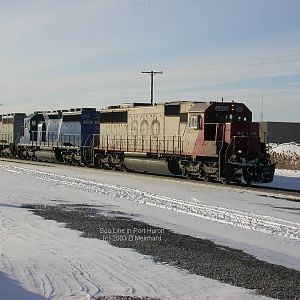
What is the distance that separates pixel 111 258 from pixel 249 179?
1445 cm

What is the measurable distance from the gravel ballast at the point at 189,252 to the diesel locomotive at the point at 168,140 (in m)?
10.3

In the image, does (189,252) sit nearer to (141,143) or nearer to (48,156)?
(141,143)

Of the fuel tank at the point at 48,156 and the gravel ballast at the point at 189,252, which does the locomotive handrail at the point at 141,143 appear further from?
the gravel ballast at the point at 189,252

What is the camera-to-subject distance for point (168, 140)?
2464cm

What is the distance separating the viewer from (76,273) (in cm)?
661

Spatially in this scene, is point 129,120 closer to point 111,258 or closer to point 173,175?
point 173,175

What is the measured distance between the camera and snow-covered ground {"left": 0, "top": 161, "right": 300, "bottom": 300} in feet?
19.6

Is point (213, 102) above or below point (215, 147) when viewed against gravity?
above

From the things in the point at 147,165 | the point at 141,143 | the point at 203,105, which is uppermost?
the point at 203,105

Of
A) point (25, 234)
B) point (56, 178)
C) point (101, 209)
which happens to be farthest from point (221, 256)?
point (56, 178)

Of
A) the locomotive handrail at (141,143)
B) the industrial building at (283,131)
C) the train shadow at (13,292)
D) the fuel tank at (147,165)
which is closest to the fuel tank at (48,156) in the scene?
the locomotive handrail at (141,143)

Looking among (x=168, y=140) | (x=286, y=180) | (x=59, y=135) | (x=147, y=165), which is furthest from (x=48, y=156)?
(x=286, y=180)

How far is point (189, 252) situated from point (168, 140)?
55.2ft

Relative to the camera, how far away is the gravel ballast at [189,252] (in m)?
6.33
